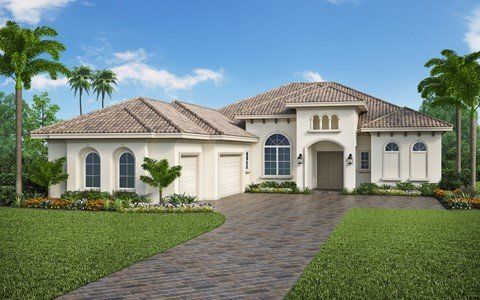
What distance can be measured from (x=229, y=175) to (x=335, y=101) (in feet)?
23.0

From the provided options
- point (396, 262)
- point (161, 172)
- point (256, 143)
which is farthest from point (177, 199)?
point (396, 262)

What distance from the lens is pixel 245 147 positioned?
1102 inches

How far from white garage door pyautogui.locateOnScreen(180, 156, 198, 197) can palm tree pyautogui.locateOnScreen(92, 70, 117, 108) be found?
4690 centimetres

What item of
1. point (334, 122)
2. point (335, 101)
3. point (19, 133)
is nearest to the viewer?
point (19, 133)

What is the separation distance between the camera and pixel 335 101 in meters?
26.4

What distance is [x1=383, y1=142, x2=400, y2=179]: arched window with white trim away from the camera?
27.0 m

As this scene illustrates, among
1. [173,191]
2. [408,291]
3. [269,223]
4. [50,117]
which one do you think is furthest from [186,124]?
[50,117]

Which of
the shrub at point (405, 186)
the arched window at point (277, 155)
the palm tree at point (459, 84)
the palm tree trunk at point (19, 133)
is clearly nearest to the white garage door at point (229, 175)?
the arched window at point (277, 155)

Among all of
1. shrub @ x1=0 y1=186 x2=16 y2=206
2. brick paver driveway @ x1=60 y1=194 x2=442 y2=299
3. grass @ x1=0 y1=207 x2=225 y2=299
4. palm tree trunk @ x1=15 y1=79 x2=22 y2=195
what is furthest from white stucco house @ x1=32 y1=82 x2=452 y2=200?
brick paver driveway @ x1=60 y1=194 x2=442 y2=299

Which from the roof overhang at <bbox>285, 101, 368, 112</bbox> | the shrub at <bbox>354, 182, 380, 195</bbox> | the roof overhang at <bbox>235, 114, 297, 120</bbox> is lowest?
the shrub at <bbox>354, 182, 380, 195</bbox>

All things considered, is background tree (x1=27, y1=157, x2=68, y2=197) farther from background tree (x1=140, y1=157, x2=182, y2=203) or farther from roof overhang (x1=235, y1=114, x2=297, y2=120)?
roof overhang (x1=235, y1=114, x2=297, y2=120)

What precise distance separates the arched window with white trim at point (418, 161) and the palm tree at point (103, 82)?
49048 millimetres

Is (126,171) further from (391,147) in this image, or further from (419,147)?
(419,147)

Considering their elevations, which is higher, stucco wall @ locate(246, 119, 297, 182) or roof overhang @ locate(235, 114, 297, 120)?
roof overhang @ locate(235, 114, 297, 120)
